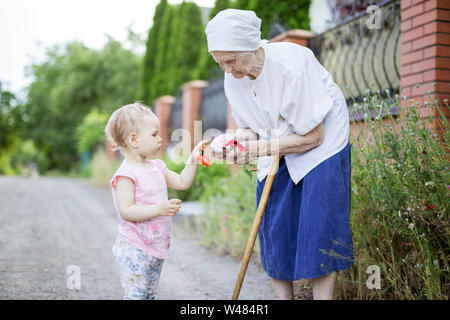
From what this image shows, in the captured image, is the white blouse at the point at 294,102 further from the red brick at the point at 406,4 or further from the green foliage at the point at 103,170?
the green foliage at the point at 103,170

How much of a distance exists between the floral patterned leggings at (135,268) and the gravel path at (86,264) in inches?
47.7

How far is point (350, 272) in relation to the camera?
3.00 meters

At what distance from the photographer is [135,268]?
85.4 inches

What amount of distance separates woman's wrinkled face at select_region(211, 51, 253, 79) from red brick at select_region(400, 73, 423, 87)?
6.95 feet

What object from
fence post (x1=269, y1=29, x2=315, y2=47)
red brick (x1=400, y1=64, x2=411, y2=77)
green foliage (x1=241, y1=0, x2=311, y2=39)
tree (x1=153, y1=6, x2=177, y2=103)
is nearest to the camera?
red brick (x1=400, y1=64, x2=411, y2=77)

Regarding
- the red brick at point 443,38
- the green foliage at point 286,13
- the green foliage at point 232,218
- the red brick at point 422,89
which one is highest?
the green foliage at point 286,13

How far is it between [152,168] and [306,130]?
0.85 m

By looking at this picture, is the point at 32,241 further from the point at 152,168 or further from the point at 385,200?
the point at 385,200

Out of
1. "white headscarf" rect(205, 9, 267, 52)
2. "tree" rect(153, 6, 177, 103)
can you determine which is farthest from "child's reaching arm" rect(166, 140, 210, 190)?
"tree" rect(153, 6, 177, 103)

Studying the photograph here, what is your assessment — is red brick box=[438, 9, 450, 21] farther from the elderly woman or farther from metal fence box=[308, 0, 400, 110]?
the elderly woman

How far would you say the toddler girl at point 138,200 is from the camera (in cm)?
212

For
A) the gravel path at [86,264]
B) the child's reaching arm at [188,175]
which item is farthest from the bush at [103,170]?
the child's reaching arm at [188,175]

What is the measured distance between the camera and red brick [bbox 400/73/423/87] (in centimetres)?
349

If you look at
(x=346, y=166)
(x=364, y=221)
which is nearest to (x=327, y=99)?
(x=346, y=166)
